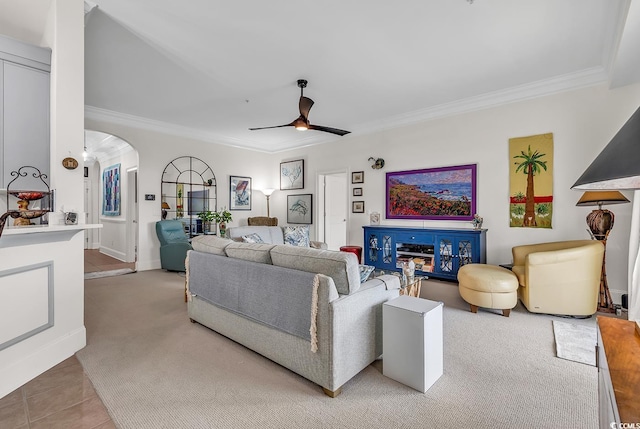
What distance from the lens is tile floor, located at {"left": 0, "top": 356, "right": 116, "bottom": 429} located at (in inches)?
63.4

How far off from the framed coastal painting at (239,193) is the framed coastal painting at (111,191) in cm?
250

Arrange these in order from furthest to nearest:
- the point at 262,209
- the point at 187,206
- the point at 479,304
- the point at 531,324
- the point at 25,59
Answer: the point at 262,209 → the point at 187,206 → the point at 479,304 → the point at 531,324 → the point at 25,59

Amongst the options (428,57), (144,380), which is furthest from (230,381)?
(428,57)

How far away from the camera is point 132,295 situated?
12.9ft

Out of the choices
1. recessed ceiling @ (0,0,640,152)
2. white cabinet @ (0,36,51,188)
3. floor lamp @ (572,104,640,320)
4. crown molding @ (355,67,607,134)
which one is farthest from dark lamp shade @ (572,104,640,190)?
crown molding @ (355,67,607,134)

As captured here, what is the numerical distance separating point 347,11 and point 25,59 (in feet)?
9.01

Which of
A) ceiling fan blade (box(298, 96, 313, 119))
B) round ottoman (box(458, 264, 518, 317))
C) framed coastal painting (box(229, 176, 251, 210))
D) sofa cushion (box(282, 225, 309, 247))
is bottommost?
round ottoman (box(458, 264, 518, 317))

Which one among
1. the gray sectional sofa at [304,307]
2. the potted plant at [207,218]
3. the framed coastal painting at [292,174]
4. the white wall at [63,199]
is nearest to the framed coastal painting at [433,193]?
the framed coastal painting at [292,174]

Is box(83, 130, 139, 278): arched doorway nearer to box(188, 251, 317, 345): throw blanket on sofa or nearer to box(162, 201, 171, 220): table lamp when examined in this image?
box(162, 201, 171, 220): table lamp

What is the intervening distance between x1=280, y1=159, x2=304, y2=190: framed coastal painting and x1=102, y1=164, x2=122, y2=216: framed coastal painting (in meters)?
3.70

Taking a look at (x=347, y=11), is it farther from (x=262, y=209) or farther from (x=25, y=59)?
(x=262, y=209)

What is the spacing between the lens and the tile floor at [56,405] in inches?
63.4

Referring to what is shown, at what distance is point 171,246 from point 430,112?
5.04m

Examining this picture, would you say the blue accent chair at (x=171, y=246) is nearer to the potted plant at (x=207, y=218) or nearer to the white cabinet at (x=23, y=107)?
the potted plant at (x=207, y=218)
